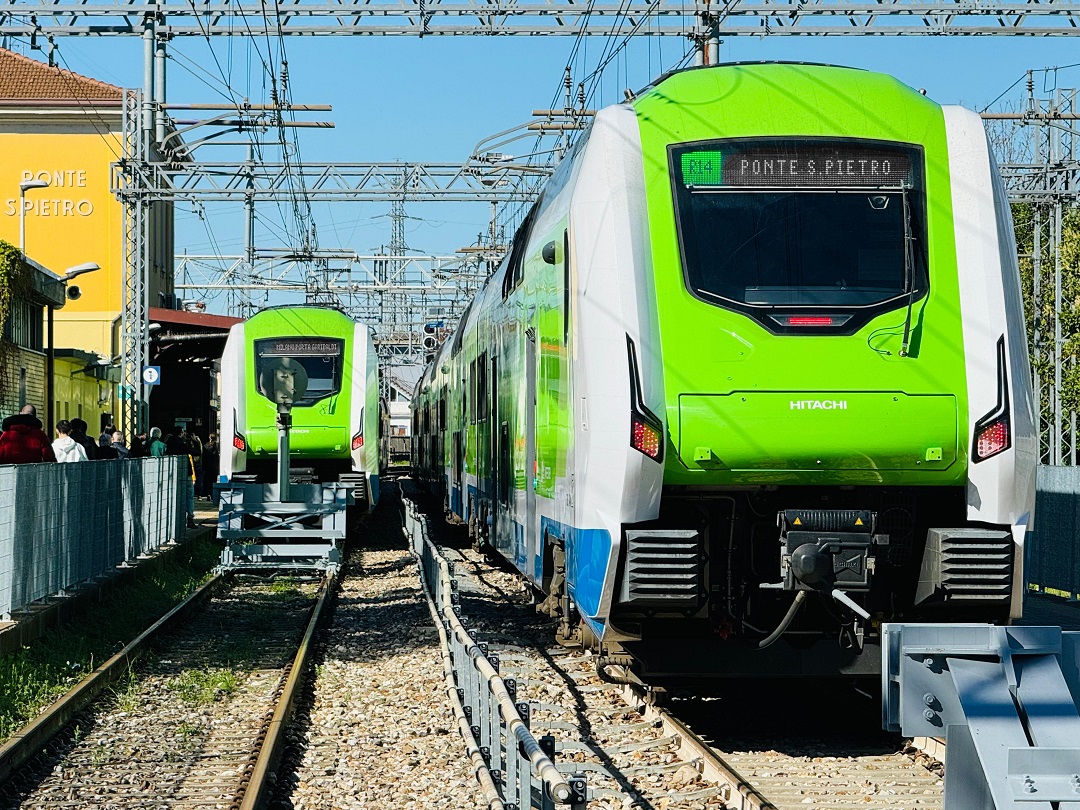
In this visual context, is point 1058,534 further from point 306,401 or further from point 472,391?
point 306,401

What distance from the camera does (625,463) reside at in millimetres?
7496

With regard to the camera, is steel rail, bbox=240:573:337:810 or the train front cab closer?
steel rail, bbox=240:573:337:810

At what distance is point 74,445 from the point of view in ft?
56.9

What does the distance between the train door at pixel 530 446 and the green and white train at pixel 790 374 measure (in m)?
2.33

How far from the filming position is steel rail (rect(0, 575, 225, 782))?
827 cm

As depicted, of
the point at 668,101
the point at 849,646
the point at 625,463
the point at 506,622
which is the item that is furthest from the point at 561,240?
the point at 506,622

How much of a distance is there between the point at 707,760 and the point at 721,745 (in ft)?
3.02

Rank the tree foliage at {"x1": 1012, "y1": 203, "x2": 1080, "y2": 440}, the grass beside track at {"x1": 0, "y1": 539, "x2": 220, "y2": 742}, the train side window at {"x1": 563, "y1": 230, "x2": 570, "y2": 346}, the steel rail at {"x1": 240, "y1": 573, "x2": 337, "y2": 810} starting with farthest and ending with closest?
the tree foliage at {"x1": 1012, "y1": 203, "x2": 1080, "y2": 440} < the grass beside track at {"x1": 0, "y1": 539, "x2": 220, "y2": 742} < the train side window at {"x1": 563, "y1": 230, "x2": 570, "y2": 346} < the steel rail at {"x1": 240, "y1": 573, "x2": 337, "y2": 810}

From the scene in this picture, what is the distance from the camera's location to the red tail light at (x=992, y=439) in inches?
300

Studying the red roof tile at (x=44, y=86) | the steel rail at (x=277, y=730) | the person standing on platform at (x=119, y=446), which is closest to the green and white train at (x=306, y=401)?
the person standing on platform at (x=119, y=446)

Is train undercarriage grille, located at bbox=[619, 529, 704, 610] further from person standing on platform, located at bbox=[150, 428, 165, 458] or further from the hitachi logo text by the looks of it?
person standing on platform, located at bbox=[150, 428, 165, 458]

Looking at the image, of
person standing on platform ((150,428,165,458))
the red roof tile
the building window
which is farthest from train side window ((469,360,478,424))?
the red roof tile

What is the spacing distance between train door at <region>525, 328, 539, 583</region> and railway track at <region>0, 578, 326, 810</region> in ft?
6.77

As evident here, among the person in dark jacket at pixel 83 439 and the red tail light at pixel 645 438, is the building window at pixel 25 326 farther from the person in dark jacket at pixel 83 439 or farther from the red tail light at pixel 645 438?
the red tail light at pixel 645 438
